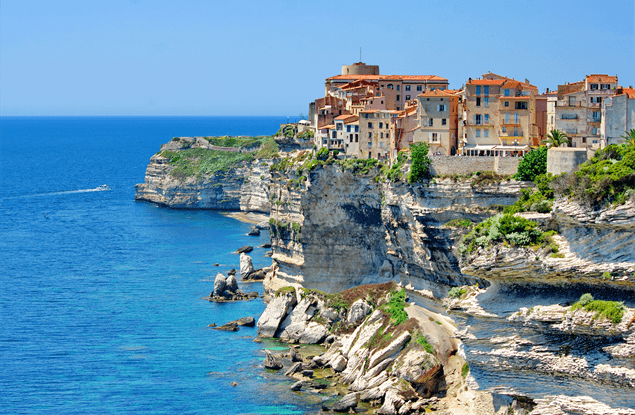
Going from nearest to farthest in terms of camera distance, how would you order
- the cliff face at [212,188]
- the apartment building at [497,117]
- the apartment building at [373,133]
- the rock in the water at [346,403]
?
the rock in the water at [346,403], the apartment building at [497,117], the apartment building at [373,133], the cliff face at [212,188]

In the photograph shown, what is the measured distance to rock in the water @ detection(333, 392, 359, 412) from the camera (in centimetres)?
5094

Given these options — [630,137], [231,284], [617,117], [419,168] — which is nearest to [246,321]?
[231,284]

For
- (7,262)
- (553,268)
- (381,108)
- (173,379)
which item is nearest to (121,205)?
(7,262)

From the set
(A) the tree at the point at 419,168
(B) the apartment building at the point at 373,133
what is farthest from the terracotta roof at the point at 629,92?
(B) the apartment building at the point at 373,133

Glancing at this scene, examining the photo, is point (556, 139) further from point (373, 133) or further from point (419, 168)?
point (373, 133)

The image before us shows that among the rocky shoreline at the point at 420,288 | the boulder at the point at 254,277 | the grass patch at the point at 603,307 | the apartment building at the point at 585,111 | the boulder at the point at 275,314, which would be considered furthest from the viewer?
the boulder at the point at 254,277

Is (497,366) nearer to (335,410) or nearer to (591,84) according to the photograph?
(335,410)

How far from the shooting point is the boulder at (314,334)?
211 feet

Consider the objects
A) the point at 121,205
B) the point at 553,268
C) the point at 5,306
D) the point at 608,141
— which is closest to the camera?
the point at 553,268

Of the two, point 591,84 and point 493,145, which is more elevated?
point 591,84

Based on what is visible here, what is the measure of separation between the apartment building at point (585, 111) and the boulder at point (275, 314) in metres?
24.3

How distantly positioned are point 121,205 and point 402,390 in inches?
3957

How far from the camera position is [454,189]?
5903cm

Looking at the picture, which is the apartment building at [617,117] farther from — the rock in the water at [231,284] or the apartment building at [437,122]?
the rock in the water at [231,284]
